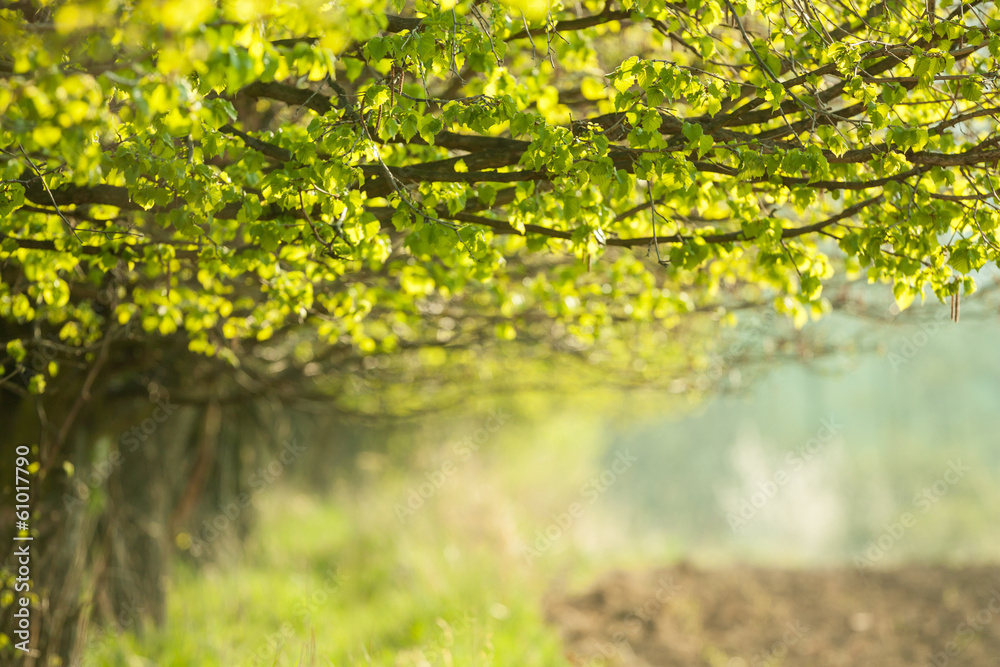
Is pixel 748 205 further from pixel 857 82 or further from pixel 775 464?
pixel 775 464

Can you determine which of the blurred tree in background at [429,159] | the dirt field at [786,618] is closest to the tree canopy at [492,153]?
the blurred tree in background at [429,159]

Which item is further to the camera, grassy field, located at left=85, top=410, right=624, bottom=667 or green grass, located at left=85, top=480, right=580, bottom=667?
grassy field, located at left=85, top=410, right=624, bottom=667

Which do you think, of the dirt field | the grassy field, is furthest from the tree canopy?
the dirt field

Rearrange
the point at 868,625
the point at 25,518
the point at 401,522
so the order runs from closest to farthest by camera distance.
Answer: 1. the point at 25,518
2. the point at 868,625
3. the point at 401,522

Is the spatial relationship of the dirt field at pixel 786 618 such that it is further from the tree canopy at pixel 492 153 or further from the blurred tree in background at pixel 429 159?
the tree canopy at pixel 492 153

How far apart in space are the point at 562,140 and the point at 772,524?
21367 mm

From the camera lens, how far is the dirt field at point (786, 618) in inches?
306

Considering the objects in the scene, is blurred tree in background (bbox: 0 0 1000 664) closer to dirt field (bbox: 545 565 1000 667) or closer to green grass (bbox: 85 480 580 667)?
green grass (bbox: 85 480 580 667)

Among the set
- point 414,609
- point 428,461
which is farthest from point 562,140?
point 428,461

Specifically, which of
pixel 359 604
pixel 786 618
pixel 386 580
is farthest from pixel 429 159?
pixel 786 618

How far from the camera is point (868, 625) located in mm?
8641

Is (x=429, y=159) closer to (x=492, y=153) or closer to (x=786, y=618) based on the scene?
(x=492, y=153)

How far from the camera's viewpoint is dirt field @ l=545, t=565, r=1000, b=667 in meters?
7.78

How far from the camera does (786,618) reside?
898cm
